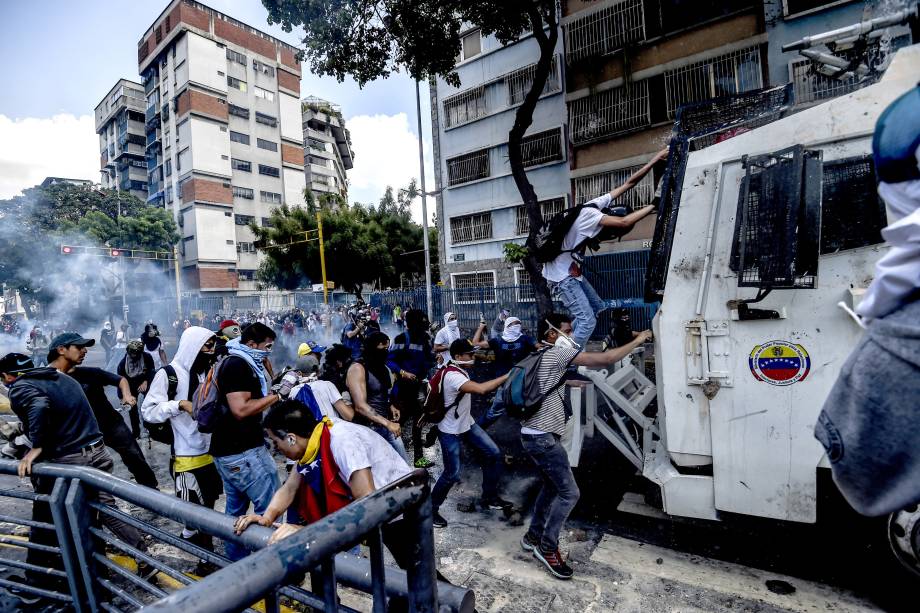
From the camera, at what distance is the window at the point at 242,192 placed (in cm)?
4131

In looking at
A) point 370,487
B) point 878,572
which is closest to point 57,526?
point 370,487

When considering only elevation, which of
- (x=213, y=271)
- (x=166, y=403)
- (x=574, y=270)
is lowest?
(x=166, y=403)

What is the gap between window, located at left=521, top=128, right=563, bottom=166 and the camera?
56.8 ft

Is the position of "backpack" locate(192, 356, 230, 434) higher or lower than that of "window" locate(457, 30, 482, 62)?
lower

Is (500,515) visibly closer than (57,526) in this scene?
No

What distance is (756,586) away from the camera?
9.98 ft

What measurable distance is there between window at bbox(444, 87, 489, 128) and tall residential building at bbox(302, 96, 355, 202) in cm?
3074

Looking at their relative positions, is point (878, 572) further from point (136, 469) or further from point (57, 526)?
point (136, 469)

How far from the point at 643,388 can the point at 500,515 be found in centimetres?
181

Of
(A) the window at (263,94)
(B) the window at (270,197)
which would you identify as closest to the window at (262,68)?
(A) the window at (263,94)

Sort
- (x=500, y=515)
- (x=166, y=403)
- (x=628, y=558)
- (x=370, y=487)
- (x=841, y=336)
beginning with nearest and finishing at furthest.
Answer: (x=370, y=487) < (x=841, y=336) < (x=628, y=558) < (x=166, y=403) < (x=500, y=515)

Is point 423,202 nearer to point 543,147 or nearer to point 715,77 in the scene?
point 543,147

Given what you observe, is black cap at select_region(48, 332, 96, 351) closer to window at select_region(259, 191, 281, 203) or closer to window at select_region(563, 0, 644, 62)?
window at select_region(563, 0, 644, 62)

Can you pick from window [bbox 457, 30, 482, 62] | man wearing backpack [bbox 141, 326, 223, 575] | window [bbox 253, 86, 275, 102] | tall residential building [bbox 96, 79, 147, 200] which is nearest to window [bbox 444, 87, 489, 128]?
window [bbox 457, 30, 482, 62]
